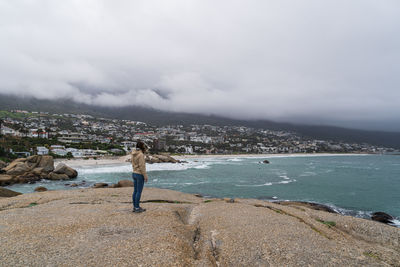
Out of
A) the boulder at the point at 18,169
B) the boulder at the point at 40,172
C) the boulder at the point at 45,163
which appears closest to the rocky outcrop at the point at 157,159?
the boulder at the point at 45,163

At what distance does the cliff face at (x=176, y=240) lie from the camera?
4418mm

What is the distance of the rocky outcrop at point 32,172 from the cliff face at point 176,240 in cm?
3023

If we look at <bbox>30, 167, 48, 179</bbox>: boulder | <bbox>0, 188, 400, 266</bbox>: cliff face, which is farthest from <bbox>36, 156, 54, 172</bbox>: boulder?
<bbox>0, 188, 400, 266</bbox>: cliff face

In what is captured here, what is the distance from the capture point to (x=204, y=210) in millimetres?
8914

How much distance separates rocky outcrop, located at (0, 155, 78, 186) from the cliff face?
3023 cm

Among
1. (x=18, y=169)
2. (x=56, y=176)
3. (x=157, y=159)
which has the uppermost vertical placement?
(x=18, y=169)

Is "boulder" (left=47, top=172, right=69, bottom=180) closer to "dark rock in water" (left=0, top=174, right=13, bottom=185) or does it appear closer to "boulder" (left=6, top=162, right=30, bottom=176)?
"boulder" (left=6, top=162, right=30, bottom=176)

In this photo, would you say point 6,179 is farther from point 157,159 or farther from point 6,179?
point 157,159

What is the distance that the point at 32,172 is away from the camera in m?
34.3

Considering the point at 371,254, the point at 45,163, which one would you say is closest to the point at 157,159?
the point at 45,163

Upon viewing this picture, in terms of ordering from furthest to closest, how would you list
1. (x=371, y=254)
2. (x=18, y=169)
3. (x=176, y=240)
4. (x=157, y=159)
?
(x=157, y=159) → (x=18, y=169) → (x=371, y=254) → (x=176, y=240)

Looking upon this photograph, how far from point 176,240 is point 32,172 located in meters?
39.2

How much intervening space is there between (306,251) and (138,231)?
13.7 ft

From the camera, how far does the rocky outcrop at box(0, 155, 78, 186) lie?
30.3m
